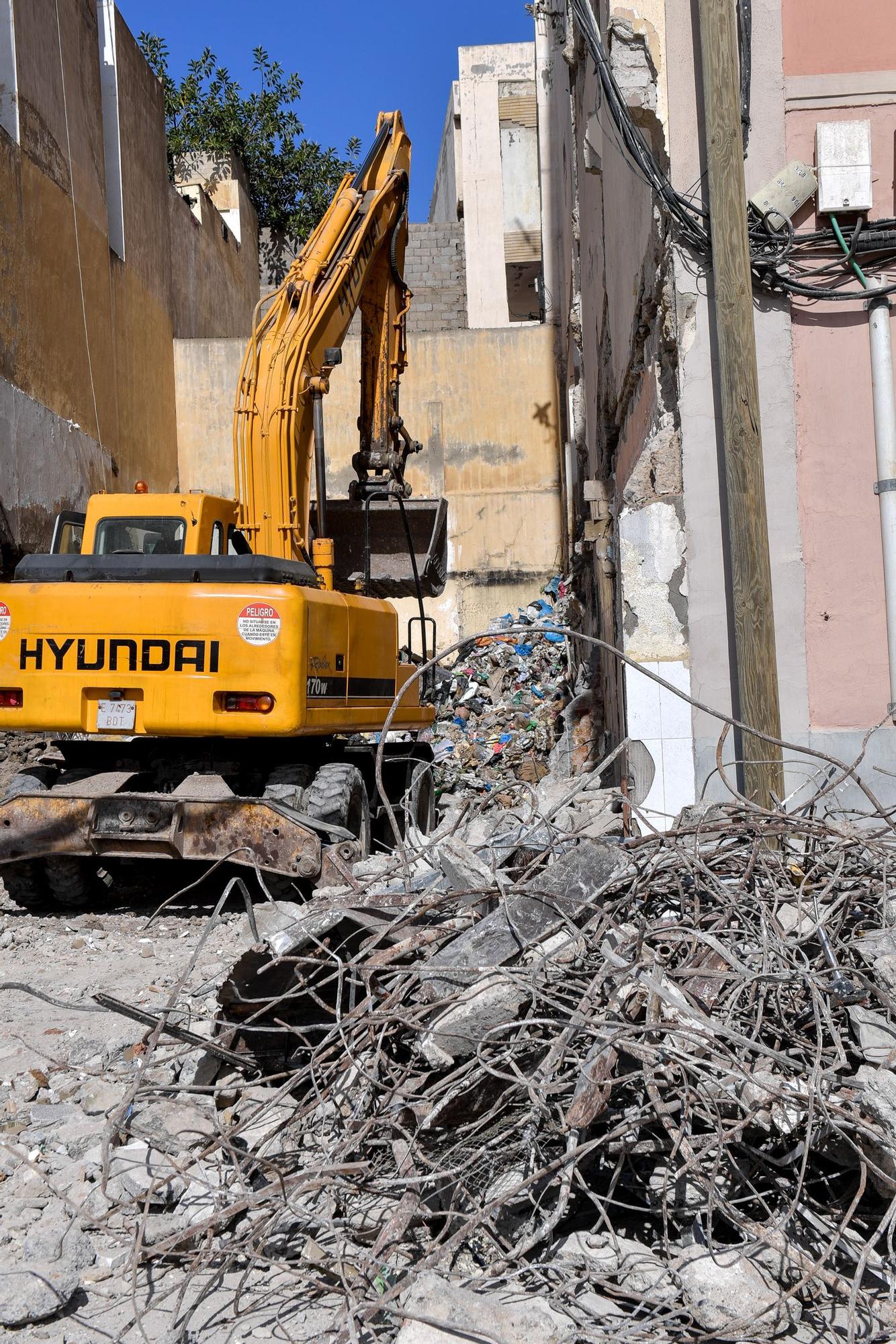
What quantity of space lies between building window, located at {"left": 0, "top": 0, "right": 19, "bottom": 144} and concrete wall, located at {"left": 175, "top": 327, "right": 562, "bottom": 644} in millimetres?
5611

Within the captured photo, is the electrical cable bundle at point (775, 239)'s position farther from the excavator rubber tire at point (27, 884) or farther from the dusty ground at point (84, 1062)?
the excavator rubber tire at point (27, 884)

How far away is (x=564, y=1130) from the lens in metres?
2.45

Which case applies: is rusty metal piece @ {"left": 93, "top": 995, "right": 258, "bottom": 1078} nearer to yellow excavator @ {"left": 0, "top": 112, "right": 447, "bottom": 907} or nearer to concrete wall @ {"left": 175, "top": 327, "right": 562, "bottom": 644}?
yellow excavator @ {"left": 0, "top": 112, "right": 447, "bottom": 907}

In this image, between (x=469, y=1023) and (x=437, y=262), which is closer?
(x=469, y=1023)

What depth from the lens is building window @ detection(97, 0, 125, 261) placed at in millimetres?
13680

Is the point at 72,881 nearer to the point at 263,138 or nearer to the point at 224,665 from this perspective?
the point at 224,665

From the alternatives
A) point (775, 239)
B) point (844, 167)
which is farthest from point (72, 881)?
point (844, 167)

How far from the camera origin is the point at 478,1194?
2693mm

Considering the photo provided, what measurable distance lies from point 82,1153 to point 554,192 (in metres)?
14.7

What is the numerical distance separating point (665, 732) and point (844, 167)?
116 inches

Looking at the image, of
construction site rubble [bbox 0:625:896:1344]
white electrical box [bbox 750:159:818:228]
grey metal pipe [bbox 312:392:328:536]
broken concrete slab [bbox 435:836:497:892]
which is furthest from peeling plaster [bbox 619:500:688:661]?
broken concrete slab [bbox 435:836:497:892]

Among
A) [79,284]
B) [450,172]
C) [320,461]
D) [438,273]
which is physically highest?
[450,172]

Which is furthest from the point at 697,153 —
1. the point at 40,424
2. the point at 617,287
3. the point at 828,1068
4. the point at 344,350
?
the point at 344,350

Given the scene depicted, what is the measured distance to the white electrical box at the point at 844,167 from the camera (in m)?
5.56
